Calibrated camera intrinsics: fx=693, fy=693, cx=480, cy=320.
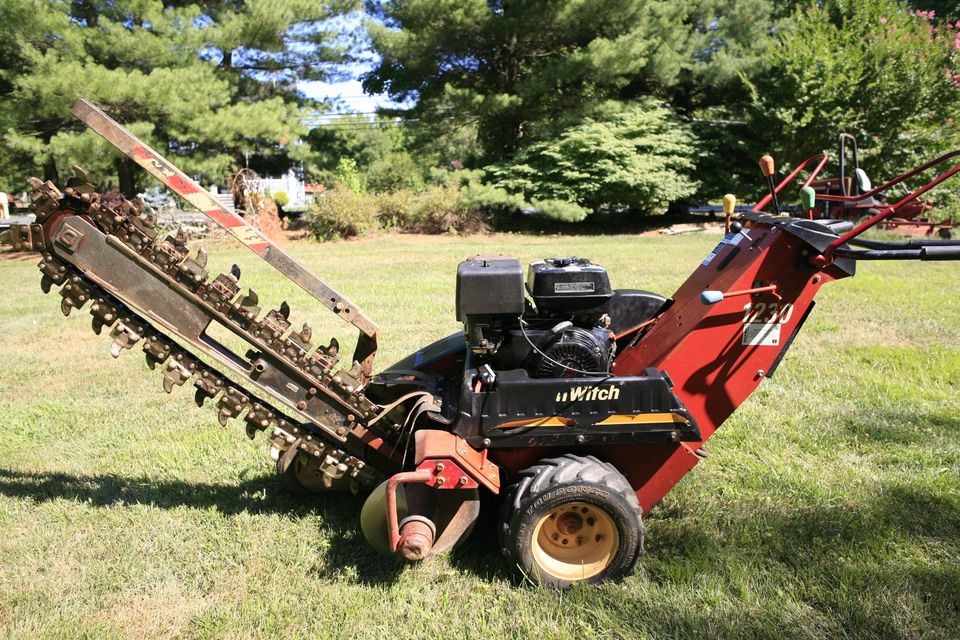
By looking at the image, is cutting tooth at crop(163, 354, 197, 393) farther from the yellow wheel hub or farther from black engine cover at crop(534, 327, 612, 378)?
the yellow wheel hub

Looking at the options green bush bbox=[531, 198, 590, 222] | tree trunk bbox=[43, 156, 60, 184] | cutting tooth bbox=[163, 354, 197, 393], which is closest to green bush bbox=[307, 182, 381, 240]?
green bush bbox=[531, 198, 590, 222]

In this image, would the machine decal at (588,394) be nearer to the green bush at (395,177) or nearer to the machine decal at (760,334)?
the machine decal at (760,334)

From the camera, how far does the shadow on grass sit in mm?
3834

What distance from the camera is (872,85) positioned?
19.4 metres

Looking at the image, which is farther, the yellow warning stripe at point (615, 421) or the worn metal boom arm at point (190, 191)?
the yellow warning stripe at point (615, 421)

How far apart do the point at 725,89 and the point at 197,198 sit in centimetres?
2478

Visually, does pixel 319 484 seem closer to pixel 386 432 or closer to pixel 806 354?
pixel 386 432

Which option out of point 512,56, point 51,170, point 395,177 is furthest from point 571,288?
point 395,177

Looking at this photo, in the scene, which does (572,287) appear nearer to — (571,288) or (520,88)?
(571,288)

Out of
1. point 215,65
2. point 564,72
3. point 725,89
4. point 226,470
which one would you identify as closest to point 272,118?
point 215,65

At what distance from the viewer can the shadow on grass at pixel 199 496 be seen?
383 centimetres

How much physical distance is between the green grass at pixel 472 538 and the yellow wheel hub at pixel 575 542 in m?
0.12

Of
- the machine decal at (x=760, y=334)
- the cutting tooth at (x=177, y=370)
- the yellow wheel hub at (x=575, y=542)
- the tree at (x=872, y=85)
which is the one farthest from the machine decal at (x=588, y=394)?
the tree at (x=872, y=85)

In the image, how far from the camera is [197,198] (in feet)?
10.5
